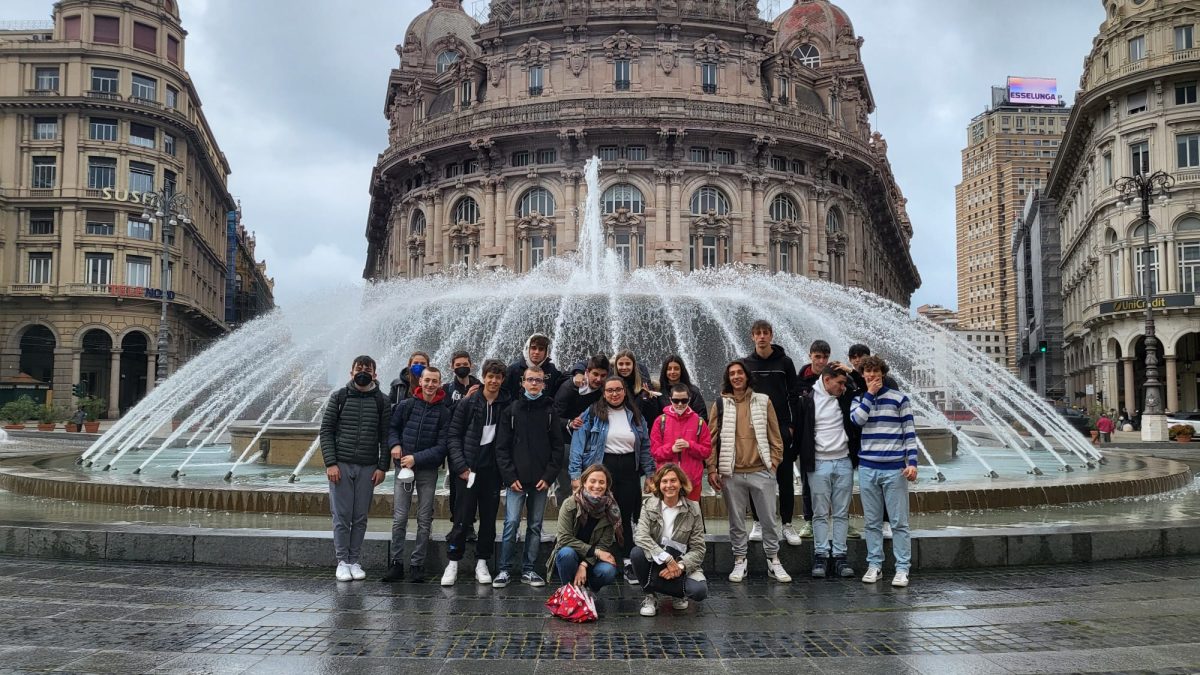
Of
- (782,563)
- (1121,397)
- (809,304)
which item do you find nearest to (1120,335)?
(1121,397)

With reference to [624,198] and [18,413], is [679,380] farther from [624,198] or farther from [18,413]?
[624,198]

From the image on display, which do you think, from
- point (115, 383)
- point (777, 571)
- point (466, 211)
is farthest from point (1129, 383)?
point (115, 383)

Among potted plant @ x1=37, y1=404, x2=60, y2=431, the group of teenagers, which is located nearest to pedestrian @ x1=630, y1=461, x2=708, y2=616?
the group of teenagers

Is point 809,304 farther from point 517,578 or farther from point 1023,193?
point 1023,193

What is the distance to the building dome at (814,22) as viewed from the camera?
2537 inches

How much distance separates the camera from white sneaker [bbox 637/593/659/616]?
248 inches

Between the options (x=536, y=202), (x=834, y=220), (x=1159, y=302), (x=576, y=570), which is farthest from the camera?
(x=834, y=220)

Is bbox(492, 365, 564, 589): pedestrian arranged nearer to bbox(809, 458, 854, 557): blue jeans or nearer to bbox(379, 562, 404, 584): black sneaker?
bbox(379, 562, 404, 584): black sneaker

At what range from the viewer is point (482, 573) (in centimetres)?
736

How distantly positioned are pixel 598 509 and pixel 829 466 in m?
2.13

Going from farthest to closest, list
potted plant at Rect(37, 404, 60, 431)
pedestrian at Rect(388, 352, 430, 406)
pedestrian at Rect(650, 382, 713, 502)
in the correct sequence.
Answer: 1. potted plant at Rect(37, 404, 60, 431)
2. pedestrian at Rect(388, 352, 430, 406)
3. pedestrian at Rect(650, 382, 713, 502)

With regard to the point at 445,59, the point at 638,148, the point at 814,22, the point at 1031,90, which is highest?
the point at 1031,90

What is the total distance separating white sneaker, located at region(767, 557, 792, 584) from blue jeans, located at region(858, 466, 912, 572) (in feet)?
2.26

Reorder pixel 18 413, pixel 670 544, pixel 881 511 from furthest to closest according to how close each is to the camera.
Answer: pixel 18 413, pixel 881 511, pixel 670 544
